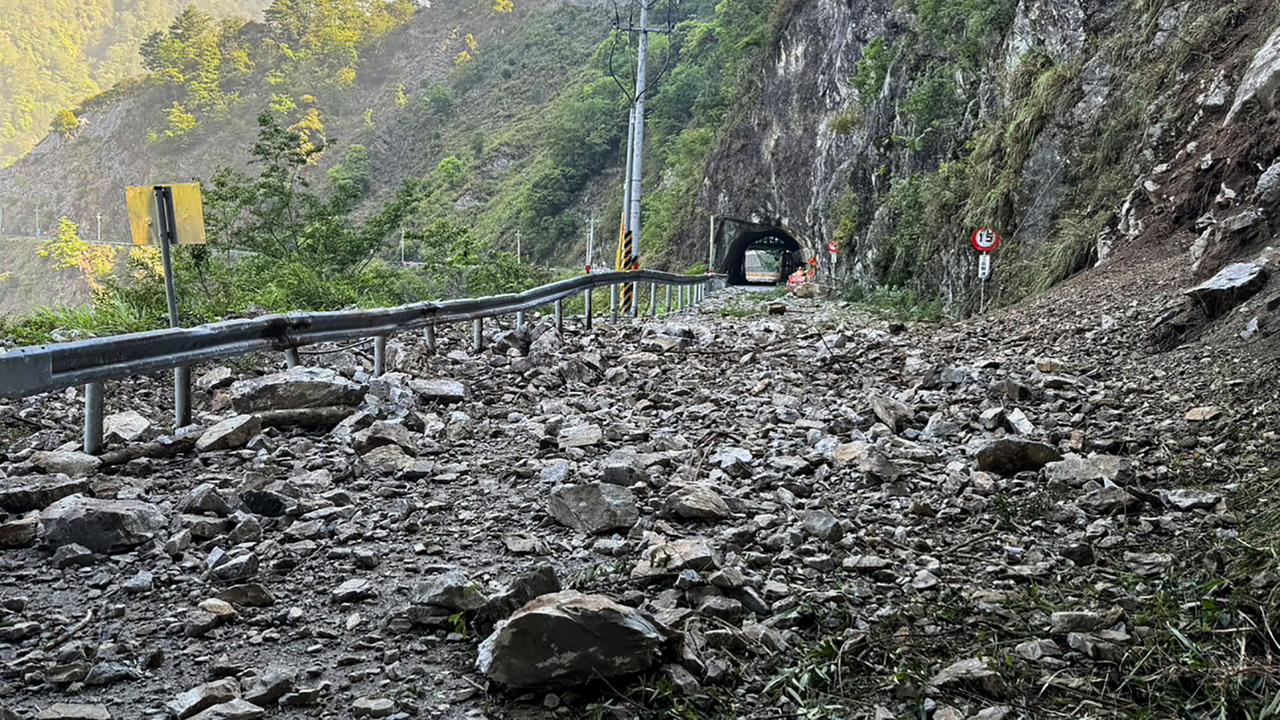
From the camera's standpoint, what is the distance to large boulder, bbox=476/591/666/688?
2320 millimetres

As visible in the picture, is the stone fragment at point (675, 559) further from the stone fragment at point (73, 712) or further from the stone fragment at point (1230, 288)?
the stone fragment at point (1230, 288)

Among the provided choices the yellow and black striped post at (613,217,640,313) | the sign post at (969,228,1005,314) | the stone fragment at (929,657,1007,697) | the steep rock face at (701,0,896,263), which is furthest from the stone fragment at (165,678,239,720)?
the steep rock face at (701,0,896,263)

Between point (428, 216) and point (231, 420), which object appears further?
point (428, 216)

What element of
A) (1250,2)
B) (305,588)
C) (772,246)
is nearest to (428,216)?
(772,246)

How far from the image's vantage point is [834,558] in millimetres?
3301

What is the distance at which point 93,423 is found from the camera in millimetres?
4594

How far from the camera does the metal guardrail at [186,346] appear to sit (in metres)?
3.92

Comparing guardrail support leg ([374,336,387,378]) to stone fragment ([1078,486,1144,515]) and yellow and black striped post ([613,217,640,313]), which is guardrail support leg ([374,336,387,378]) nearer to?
stone fragment ([1078,486,1144,515])

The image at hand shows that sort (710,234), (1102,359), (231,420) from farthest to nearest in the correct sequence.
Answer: (710,234) → (1102,359) → (231,420)

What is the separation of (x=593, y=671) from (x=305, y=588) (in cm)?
129

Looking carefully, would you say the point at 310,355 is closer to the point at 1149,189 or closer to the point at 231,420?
the point at 231,420

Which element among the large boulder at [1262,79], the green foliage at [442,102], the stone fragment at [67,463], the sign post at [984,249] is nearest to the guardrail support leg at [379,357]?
the stone fragment at [67,463]

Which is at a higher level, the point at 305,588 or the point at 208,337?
the point at 208,337

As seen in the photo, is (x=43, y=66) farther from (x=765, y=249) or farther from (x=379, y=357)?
(x=379, y=357)
